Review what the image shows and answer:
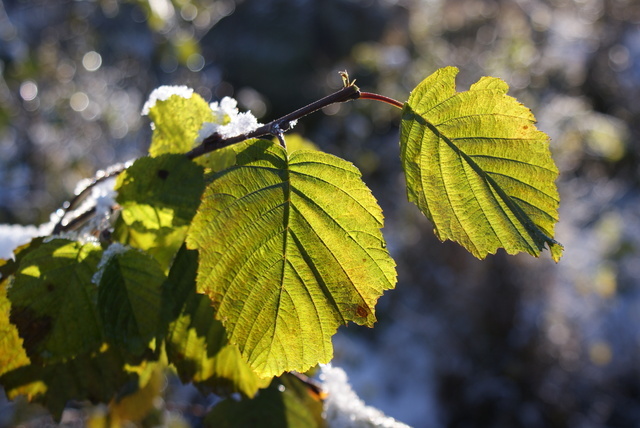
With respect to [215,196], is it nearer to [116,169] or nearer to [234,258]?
[234,258]

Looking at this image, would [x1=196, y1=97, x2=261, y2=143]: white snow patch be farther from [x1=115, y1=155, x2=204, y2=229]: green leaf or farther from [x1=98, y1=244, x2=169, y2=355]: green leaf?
[x1=98, y1=244, x2=169, y2=355]: green leaf

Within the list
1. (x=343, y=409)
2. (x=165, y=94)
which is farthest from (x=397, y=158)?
(x=165, y=94)

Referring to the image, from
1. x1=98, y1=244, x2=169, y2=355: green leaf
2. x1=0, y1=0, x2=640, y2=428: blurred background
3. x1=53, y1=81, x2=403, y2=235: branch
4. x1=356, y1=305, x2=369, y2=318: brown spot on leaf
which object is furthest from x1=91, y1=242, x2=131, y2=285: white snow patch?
x1=0, y1=0, x2=640, y2=428: blurred background

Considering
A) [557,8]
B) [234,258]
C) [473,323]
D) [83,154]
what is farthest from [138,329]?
[557,8]

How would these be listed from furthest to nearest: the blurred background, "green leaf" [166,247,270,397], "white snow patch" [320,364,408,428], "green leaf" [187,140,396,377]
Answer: the blurred background < "white snow patch" [320,364,408,428] < "green leaf" [166,247,270,397] < "green leaf" [187,140,396,377]

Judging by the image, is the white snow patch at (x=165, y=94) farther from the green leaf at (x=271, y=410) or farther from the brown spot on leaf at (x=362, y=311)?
the green leaf at (x=271, y=410)

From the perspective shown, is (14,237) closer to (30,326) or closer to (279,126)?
(30,326)

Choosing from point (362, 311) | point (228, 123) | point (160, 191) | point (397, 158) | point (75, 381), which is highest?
point (397, 158)
